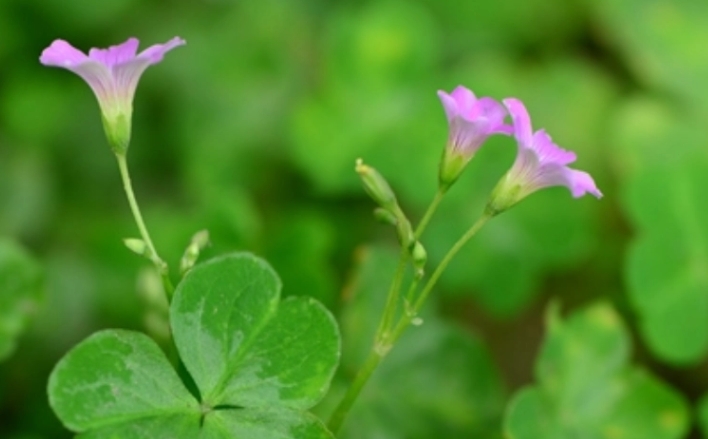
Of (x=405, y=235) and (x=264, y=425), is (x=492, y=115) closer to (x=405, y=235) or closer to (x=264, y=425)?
(x=405, y=235)

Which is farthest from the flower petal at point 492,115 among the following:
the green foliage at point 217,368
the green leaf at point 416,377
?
the green leaf at point 416,377

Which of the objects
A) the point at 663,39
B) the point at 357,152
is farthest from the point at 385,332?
the point at 663,39

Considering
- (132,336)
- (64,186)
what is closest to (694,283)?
(132,336)

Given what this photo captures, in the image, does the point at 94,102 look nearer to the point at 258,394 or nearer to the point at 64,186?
the point at 64,186

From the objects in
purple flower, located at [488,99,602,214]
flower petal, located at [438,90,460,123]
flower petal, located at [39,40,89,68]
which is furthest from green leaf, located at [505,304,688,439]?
flower petal, located at [39,40,89,68]

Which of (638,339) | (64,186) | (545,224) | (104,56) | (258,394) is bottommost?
(638,339)

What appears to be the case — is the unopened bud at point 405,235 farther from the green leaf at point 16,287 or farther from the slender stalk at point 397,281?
the green leaf at point 16,287
